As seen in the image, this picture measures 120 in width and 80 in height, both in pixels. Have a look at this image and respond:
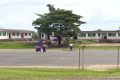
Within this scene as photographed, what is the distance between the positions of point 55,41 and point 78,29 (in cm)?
520

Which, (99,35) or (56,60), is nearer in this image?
(56,60)

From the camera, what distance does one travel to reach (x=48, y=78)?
17.8 m

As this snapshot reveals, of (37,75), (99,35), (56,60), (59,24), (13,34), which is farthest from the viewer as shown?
(99,35)

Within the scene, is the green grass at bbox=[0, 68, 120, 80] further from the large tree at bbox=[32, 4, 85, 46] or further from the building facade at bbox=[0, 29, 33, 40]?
the building facade at bbox=[0, 29, 33, 40]

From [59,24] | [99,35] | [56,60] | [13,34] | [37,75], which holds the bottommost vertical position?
[56,60]

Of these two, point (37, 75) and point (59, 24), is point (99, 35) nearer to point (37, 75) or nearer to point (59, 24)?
point (59, 24)

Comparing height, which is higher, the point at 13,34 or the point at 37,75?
the point at 13,34

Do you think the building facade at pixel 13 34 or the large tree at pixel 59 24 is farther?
the building facade at pixel 13 34

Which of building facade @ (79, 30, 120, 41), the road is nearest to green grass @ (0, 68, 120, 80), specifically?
the road

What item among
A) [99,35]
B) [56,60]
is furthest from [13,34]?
[56,60]

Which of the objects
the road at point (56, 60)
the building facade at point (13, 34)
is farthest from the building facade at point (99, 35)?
the road at point (56, 60)

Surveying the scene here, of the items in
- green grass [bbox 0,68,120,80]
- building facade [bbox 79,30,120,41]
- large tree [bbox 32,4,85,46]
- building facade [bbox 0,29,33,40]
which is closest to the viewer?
green grass [bbox 0,68,120,80]

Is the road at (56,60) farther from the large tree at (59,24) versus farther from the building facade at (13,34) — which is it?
the building facade at (13,34)

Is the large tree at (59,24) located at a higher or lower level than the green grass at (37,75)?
higher
